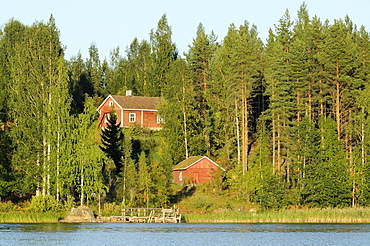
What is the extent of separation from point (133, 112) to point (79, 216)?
128 feet

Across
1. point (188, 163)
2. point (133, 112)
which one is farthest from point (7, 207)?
point (133, 112)

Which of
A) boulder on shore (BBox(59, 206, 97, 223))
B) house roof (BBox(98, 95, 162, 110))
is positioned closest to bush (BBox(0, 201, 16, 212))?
boulder on shore (BBox(59, 206, 97, 223))

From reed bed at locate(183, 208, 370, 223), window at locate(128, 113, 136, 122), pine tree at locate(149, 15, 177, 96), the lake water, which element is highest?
pine tree at locate(149, 15, 177, 96)

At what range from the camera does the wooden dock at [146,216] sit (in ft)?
201

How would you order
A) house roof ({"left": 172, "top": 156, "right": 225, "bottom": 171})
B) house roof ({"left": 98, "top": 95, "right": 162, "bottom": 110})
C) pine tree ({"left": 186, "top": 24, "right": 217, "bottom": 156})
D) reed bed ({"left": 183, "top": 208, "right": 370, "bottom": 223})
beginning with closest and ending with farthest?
1. reed bed ({"left": 183, "top": 208, "right": 370, "bottom": 223})
2. house roof ({"left": 172, "top": 156, "right": 225, "bottom": 171})
3. pine tree ({"left": 186, "top": 24, "right": 217, "bottom": 156})
4. house roof ({"left": 98, "top": 95, "right": 162, "bottom": 110})

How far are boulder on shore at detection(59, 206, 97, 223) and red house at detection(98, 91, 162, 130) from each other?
36038 millimetres

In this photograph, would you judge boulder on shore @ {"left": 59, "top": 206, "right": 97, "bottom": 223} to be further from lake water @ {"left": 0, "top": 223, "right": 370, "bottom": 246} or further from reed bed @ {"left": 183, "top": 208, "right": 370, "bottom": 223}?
reed bed @ {"left": 183, "top": 208, "right": 370, "bottom": 223}

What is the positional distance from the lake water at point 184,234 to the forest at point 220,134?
756 centimetres

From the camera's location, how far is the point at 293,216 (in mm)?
58188

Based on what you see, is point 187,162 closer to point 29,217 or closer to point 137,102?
point 137,102

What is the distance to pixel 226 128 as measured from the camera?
8500cm

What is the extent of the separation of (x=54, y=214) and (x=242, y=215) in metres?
17.5

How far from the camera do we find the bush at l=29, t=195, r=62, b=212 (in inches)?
2319

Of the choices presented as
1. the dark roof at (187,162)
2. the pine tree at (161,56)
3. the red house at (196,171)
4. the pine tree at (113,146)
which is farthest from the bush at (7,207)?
the pine tree at (161,56)
